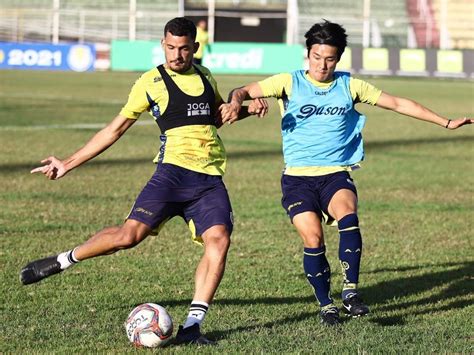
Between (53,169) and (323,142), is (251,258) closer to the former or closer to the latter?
(323,142)

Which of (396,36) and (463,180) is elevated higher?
(396,36)

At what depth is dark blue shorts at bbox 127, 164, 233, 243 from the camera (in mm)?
6340

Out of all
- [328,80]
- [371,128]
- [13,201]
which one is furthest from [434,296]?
[371,128]

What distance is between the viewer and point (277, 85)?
7012 mm

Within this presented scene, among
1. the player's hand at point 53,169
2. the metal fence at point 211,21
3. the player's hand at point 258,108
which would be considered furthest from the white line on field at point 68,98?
the player's hand at point 258,108

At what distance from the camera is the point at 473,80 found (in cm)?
4406

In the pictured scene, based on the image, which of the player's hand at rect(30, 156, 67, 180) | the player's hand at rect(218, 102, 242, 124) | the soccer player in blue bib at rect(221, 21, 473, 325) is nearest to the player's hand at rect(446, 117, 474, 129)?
the soccer player in blue bib at rect(221, 21, 473, 325)

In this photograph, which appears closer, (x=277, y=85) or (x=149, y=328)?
(x=149, y=328)

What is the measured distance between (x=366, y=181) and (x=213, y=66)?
32.1 meters

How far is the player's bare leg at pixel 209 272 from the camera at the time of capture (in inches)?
240

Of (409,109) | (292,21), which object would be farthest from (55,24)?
(409,109)

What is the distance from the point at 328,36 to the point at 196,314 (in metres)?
2.01

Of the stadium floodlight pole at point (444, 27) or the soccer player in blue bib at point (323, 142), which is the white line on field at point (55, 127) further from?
the stadium floodlight pole at point (444, 27)

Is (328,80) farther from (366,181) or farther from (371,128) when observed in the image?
(371,128)
